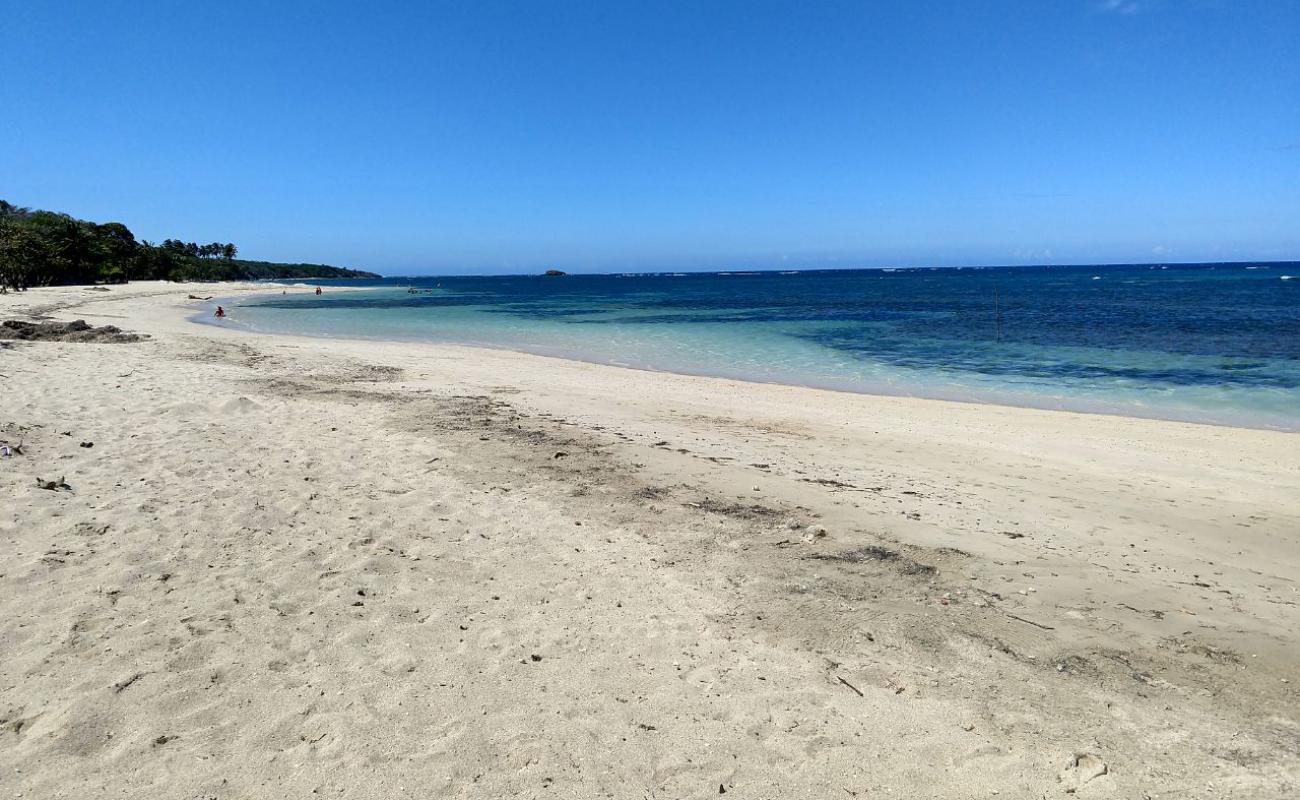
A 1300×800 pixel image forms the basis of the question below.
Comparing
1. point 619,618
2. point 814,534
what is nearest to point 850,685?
point 619,618

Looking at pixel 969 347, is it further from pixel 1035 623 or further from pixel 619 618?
pixel 619 618

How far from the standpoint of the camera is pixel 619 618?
427 cm

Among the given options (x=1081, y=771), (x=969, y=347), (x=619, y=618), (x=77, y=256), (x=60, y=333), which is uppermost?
(x=77, y=256)

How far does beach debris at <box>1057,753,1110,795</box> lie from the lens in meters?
2.91

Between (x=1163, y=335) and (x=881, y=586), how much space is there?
30271mm

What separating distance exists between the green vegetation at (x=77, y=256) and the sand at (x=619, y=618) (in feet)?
171

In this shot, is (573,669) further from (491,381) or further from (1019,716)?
(491,381)

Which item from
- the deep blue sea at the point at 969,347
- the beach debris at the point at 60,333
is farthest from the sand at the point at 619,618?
the beach debris at the point at 60,333

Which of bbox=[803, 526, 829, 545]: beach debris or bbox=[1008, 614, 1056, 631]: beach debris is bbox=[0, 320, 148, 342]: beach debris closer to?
bbox=[803, 526, 829, 545]: beach debris

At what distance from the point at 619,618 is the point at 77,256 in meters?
87.4

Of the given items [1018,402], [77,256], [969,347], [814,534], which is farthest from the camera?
[77,256]

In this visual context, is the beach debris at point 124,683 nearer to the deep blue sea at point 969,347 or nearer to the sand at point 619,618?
the sand at point 619,618

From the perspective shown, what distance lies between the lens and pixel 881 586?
479 cm

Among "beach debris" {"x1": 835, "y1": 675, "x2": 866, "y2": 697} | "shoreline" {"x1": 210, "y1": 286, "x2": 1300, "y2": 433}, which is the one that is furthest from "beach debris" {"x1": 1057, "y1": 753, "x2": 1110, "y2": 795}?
"shoreline" {"x1": 210, "y1": 286, "x2": 1300, "y2": 433}
